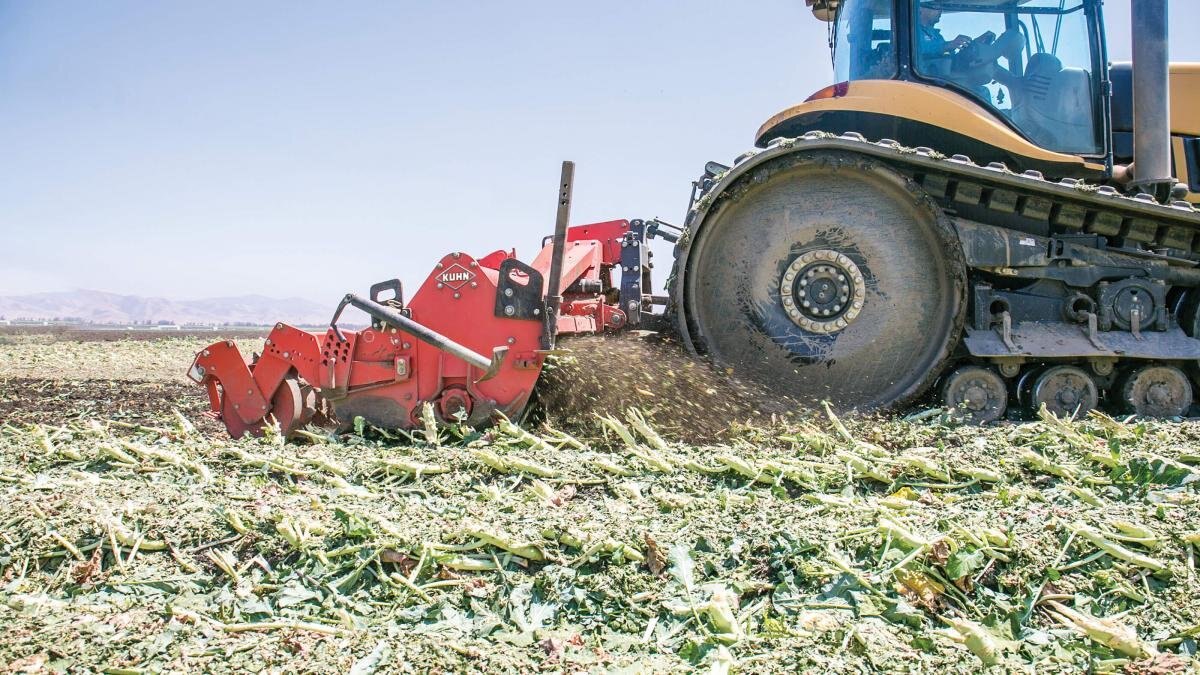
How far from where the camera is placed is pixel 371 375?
5.18 meters

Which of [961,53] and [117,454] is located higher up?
[961,53]

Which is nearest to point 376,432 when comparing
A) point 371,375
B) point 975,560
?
point 371,375

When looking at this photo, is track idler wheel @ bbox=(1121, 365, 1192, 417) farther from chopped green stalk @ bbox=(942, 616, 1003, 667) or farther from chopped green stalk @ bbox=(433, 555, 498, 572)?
chopped green stalk @ bbox=(433, 555, 498, 572)

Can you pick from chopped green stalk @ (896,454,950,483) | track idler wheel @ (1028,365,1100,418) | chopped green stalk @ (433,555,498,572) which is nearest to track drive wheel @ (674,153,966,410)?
track idler wheel @ (1028,365,1100,418)

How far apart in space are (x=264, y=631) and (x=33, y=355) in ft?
49.0

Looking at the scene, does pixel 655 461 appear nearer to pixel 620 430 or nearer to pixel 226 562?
pixel 620 430

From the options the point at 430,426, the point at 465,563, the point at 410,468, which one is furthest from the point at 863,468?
the point at 430,426

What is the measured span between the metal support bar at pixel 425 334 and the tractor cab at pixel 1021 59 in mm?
3613

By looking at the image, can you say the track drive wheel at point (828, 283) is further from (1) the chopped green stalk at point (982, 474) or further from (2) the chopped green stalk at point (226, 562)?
(2) the chopped green stalk at point (226, 562)

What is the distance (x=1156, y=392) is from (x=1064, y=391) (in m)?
0.69

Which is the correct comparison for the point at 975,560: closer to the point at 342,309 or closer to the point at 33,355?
the point at 342,309

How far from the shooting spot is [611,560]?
2.85 m

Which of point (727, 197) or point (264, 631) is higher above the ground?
point (727, 197)

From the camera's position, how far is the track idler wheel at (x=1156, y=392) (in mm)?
5777
